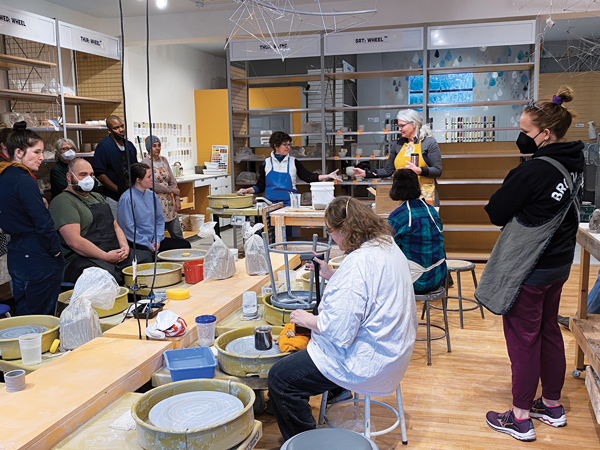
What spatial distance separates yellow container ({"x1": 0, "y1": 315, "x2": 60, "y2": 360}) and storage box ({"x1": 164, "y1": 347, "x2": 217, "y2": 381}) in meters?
0.62

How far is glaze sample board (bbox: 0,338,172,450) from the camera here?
171cm

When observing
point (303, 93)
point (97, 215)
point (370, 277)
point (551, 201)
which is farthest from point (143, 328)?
point (303, 93)

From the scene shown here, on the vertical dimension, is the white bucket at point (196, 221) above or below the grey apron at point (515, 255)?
below

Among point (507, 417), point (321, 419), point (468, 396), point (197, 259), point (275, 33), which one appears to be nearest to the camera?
point (321, 419)

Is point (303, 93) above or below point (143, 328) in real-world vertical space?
above

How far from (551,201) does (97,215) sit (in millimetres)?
3106

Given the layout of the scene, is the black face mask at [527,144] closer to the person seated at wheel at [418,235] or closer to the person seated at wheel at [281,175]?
the person seated at wheel at [418,235]

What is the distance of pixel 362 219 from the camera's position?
2.18 meters

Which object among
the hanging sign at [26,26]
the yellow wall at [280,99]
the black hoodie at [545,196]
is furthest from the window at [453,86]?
the black hoodie at [545,196]

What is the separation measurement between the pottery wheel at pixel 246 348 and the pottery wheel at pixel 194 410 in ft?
1.15

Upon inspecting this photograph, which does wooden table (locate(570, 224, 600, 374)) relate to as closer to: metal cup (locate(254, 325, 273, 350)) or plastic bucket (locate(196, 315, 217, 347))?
metal cup (locate(254, 325, 273, 350))

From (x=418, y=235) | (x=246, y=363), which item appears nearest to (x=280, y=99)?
(x=418, y=235)

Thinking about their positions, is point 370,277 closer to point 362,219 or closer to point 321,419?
point 362,219

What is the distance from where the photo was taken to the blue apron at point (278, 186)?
19.5 feet
